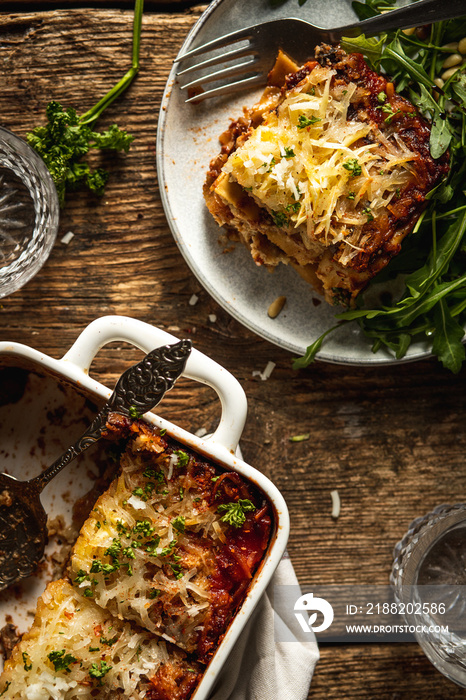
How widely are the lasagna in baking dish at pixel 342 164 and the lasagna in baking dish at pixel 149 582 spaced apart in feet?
3.15

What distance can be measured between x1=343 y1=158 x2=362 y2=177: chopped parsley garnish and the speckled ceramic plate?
0.58 meters

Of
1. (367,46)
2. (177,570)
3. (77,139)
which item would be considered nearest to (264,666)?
(177,570)

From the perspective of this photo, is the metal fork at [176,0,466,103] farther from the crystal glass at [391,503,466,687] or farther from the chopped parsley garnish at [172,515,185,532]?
the crystal glass at [391,503,466,687]

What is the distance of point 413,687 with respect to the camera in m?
2.60

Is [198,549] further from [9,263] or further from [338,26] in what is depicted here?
[338,26]

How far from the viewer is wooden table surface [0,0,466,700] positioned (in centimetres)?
252

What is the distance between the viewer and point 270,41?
7.75 feet

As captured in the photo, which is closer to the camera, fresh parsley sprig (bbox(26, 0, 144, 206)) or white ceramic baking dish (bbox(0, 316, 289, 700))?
white ceramic baking dish (bbox(0, 316, 289, 700))

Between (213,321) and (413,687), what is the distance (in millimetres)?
1887

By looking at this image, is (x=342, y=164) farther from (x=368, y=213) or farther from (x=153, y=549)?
(x=153, y=549)

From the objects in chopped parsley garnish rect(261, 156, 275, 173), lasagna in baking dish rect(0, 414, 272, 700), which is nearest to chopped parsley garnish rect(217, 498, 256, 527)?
lasagna in baking dish rect(0, 414, 272, 700)

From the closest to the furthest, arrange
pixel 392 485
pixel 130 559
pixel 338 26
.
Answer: pixel 130 559 → pixel 338 26 → pixel 392 485

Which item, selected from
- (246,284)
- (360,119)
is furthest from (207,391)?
(360,119)

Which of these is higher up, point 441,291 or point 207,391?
point 441,291
